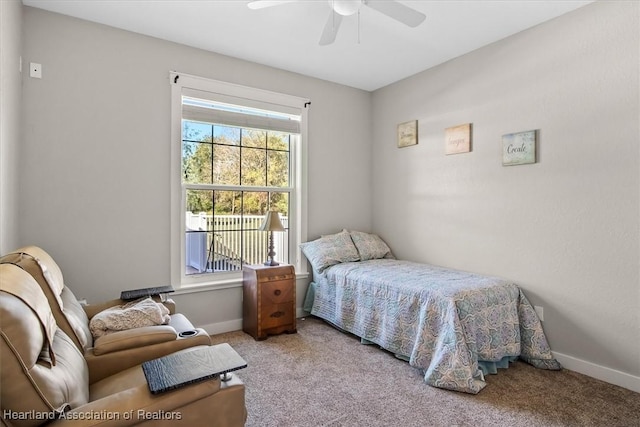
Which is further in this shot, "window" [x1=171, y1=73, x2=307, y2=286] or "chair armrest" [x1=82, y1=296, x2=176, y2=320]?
"window" [x1=171, y1=73, x2=307, y2=286]

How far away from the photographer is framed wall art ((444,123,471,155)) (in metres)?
3.33

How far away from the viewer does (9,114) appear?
2160 millimetres

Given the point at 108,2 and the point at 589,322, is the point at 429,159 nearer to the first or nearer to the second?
the point at 589,322

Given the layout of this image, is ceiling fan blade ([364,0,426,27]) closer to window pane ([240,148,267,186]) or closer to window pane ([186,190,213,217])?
window pane ([240,148,267,186])

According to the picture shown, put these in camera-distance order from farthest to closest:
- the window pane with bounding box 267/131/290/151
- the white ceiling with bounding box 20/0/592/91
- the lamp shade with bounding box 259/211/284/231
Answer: the window pane with bounding box 267/131/290/151, the lamp shade with bounding box 259/211/284/231, the white ceiling with bounding box 20/0/592/91

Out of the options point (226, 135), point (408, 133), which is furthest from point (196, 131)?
point (408, 133)

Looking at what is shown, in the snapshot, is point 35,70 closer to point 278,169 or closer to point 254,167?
point 254,167

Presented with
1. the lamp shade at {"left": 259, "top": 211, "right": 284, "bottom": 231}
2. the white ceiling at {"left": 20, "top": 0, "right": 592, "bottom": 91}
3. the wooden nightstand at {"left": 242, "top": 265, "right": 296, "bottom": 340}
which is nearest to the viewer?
the white ceiling at {"left": 20, "top": 0, "right": 592, "bottom": 91}

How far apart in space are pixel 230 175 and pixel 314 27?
1584 mm

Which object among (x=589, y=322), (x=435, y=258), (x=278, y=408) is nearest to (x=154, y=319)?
(x=278, y=408)

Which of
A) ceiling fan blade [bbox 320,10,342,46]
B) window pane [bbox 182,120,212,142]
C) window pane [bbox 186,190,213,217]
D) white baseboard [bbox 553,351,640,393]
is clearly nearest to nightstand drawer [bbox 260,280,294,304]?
window pane [bbox 186,190,213,217]

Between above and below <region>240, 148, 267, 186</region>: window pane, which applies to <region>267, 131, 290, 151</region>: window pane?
above

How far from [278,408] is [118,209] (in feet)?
6.67

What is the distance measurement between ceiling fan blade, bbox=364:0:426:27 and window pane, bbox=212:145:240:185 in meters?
1.91
